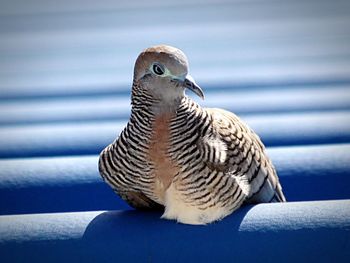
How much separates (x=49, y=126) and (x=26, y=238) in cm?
146

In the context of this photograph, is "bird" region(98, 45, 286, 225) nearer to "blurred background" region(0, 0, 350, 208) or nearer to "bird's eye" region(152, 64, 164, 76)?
"bird's eye" region(152, 64, 164, 76)

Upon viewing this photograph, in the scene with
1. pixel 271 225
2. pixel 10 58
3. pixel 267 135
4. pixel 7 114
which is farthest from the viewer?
pixel 10 58

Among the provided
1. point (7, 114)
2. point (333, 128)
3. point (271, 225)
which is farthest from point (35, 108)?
point (271, 225)

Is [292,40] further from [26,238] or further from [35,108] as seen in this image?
[26,238]

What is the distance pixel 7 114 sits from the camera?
3.85 metres

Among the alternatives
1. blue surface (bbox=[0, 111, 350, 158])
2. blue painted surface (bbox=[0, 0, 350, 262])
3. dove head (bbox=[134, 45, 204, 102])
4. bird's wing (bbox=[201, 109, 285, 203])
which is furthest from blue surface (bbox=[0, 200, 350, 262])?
blue surface (bbox=[0, 111, 350, 158])

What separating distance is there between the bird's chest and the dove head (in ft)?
0.23

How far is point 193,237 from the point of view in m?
2.12

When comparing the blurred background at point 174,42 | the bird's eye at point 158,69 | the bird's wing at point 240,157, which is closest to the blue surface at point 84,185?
the bird's wing at point 240,157

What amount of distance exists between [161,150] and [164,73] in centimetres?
23

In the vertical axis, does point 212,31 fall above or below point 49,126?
above

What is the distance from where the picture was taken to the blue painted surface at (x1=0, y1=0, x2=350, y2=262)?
2.11 meters

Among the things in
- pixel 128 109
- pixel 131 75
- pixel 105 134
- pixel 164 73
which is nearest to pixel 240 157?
pixel 164 73

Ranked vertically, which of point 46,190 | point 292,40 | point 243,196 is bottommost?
point 46,190
